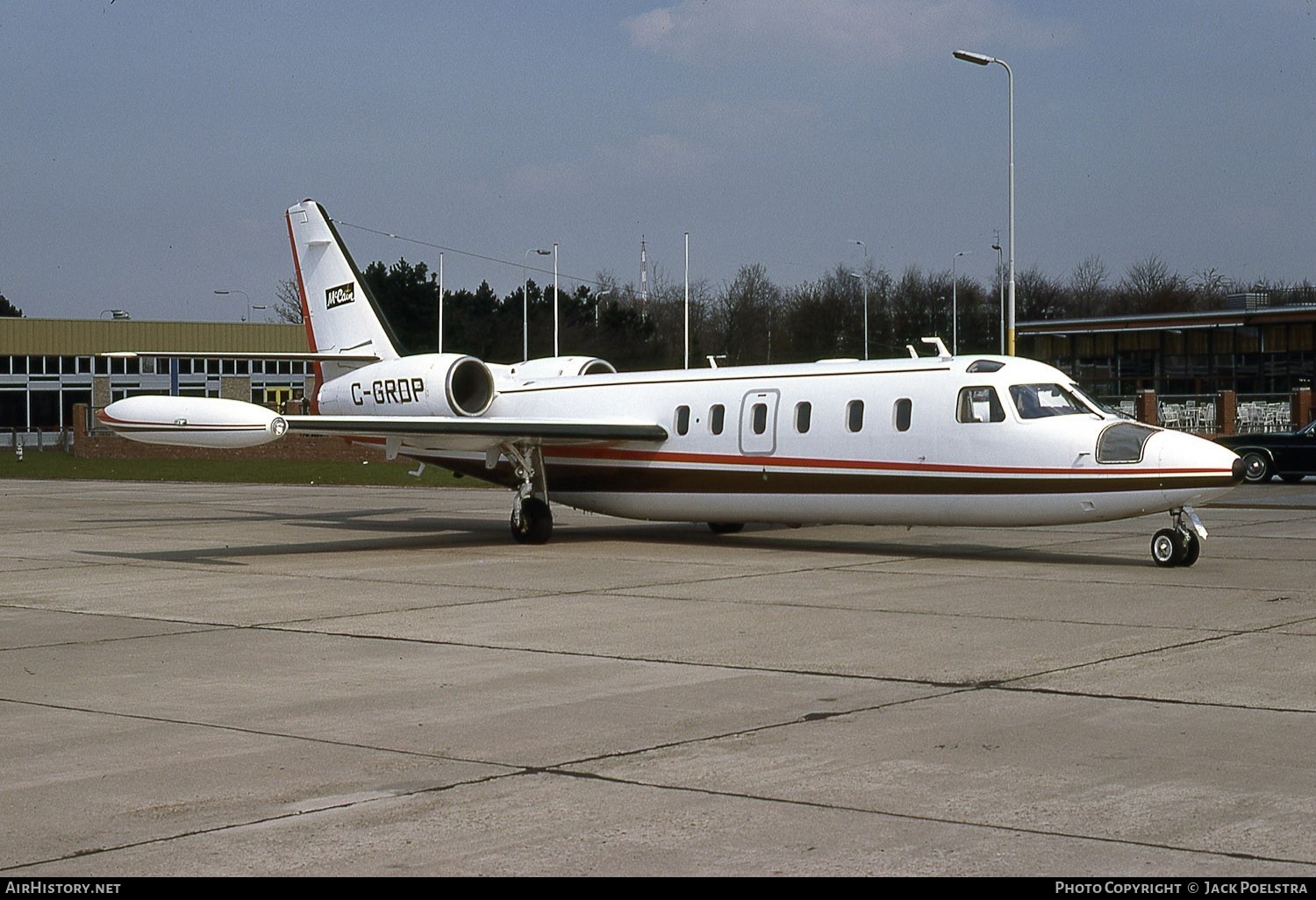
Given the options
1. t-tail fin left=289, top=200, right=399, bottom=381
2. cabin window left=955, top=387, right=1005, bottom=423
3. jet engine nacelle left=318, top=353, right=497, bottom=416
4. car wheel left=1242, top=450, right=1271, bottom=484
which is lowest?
car wheel left=1242, top=450, right=1271, bottom=484

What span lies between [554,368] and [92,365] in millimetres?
77096

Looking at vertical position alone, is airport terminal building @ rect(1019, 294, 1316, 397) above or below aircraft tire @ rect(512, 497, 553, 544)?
above

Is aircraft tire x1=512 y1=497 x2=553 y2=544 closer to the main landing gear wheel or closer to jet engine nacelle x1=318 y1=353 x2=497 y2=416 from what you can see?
jet engine nacelle x1=318 y1=353 x2=497 y2=416

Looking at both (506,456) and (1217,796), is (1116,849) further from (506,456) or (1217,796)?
(506,456)

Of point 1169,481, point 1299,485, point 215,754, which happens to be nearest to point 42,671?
point 215,754

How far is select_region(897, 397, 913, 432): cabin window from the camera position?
19.0 m

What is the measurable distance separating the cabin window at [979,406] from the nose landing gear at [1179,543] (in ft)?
7.44

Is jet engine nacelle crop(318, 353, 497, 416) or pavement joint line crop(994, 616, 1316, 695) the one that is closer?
pavement joint line crop(994, 616, 1316, 695)

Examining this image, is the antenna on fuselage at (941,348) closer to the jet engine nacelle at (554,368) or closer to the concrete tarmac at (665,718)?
→ the concrete tarmac at (665,718)

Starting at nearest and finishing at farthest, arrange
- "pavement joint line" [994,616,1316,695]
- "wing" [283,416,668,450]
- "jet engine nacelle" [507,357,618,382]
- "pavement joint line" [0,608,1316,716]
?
"pavement joint line" [0,608,1316,716] < "pavement joint line" [994,616,1316,695] < "wing" [283,416,668,450] < "jet engine nacelle" [507,357,618,382]

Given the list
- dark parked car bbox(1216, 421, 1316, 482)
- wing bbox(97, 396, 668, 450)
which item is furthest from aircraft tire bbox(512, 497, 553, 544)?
dark parked car bbox(1216, 421, 1316, 482)

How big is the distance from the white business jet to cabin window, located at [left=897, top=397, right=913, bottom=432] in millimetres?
18

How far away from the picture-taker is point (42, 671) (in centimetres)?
1116
